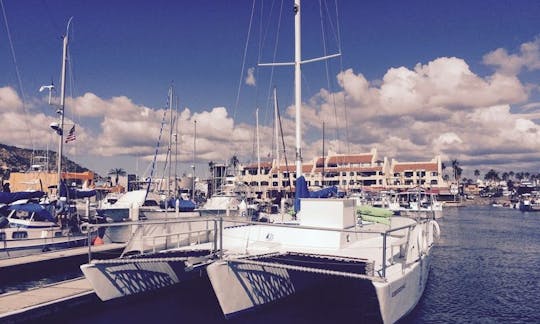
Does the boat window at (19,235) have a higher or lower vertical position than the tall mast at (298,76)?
lower

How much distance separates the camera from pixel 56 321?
43.1 feet

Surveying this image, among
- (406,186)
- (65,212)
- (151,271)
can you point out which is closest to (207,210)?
(65,212)

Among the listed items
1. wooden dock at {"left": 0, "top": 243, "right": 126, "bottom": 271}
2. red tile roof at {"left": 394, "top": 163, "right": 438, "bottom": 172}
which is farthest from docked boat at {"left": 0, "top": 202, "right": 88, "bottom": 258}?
red tile roof at {"left": 394, "top": 163, "right": 438, "bottom": 172}

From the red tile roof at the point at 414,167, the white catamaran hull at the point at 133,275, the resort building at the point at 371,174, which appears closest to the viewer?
the white catamaran hull at the point at 133,275

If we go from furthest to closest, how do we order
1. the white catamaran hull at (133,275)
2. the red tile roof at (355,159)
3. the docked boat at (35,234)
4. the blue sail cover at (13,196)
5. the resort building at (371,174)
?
the red tile roof at (355,159)
the resort building at (371,174)
the blue sail cover at (13,196)
the docked boat at (35,234)
the white catamaran hull at (133,275)

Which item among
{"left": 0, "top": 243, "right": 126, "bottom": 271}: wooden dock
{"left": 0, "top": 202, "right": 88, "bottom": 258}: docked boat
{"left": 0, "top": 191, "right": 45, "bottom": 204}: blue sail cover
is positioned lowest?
{"left": 0, "top": 243, "right": 126, "bottom": 271}: wooden dock

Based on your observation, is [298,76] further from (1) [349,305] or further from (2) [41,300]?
(2) [41,300]

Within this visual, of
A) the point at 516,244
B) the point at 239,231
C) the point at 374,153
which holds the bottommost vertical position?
the point at 516,244

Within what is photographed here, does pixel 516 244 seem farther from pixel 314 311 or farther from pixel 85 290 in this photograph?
pixel 85 290

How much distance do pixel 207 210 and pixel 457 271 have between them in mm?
26402

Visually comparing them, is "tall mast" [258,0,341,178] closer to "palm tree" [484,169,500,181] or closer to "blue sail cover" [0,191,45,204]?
"blue sail cover" [0,191,45,204]

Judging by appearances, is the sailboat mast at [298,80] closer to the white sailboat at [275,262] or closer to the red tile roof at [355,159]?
the white sailboat at [275,262]

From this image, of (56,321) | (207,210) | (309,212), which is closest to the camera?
(56,321)

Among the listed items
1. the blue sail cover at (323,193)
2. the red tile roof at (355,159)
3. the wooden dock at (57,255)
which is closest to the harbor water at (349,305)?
the blue sail cover at (323,193)
